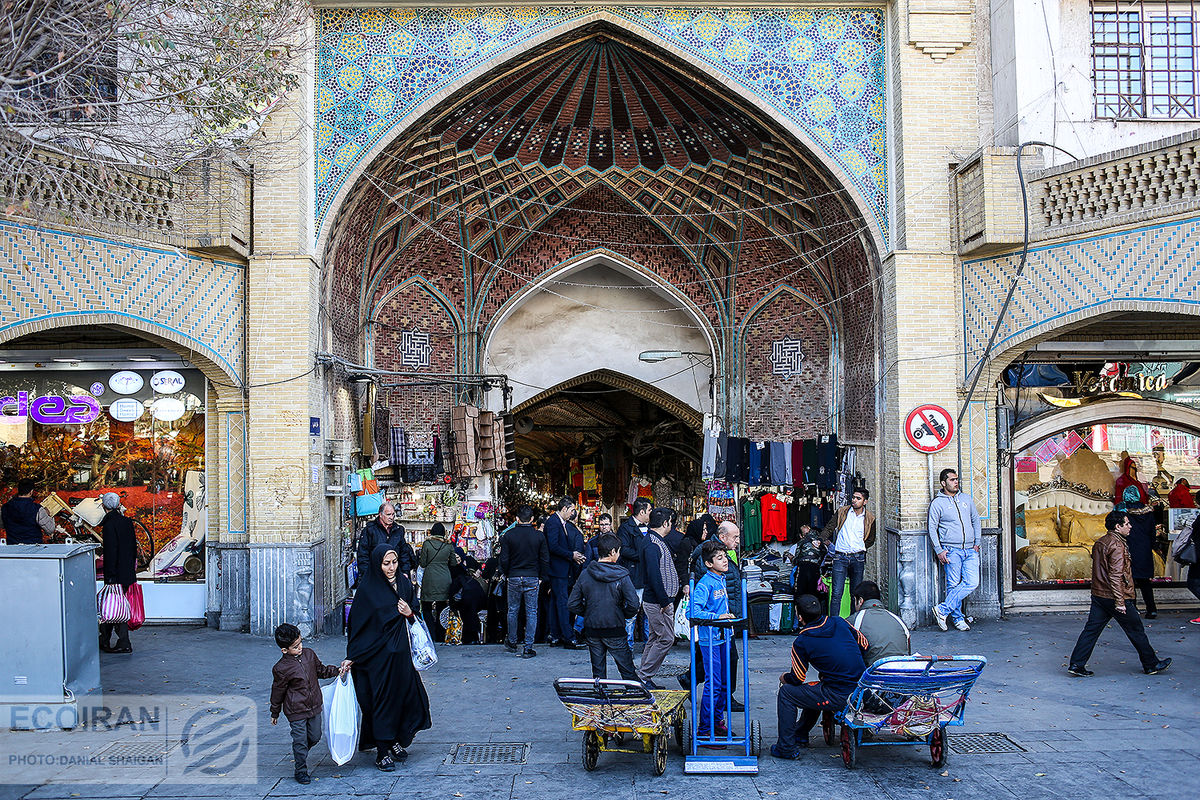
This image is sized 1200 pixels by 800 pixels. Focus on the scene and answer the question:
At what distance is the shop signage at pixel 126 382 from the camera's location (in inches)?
388

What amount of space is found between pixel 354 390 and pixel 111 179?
4058mm

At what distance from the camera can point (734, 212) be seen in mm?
12789

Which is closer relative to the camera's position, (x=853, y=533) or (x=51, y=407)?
(x=853, y=533)

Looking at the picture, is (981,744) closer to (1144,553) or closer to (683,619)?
(683,619)

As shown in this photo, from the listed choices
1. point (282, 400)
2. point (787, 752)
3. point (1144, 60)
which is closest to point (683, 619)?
point (787, 752)

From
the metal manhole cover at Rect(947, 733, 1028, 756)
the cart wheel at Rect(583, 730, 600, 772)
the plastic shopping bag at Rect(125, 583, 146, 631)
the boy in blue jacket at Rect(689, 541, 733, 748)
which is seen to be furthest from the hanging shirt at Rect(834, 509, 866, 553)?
the plastic shopping bag at Rect(125, 583, 146, 631)

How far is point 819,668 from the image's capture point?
5359 mm

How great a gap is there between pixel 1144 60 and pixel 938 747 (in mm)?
8311

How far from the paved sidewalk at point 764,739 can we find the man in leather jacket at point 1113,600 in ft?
0.50

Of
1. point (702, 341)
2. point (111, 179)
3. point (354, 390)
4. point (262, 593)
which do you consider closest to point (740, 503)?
point (702, 341)

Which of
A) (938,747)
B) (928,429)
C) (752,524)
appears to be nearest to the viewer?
(938,747)

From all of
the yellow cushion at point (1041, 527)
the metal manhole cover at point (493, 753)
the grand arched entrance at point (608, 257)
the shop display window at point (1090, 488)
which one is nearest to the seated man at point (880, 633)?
the metal manhole cover at point (493, 753)

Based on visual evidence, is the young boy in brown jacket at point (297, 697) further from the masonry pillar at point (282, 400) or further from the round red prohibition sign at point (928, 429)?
the round red prohibition sign at point (928, 429)

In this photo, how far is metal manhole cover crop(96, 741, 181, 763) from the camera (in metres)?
5.53
